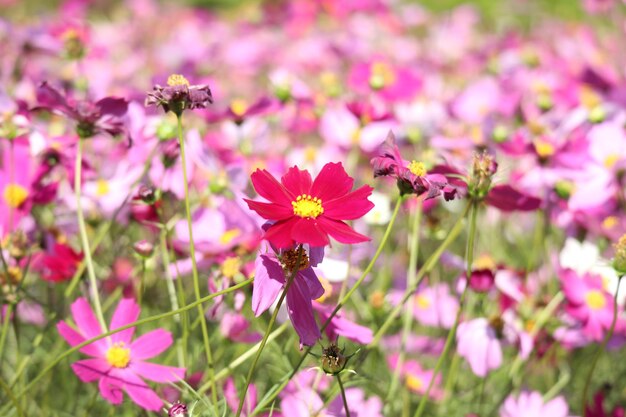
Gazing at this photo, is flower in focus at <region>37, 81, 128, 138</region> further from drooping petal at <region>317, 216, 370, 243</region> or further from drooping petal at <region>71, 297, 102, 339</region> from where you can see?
drooping petal at <region>317, 216, 370, 243</region>

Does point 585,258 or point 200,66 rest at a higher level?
point 200,66

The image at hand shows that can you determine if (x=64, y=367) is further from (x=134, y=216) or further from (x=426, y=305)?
(x=426, y=305)

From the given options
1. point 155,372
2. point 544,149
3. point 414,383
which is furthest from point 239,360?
point 544,149

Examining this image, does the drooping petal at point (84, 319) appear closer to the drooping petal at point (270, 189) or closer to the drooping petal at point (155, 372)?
the drooping petal at point (155, 372)

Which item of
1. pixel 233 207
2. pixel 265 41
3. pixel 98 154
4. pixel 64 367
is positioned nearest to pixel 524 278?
pixel 233 207

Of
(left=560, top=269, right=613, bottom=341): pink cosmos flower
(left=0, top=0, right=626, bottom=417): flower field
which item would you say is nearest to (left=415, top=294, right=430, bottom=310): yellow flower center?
(left=0, top=0, right=626, bottom=417): flower field

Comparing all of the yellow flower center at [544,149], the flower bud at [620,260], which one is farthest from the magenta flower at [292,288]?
the yellow flower center at [544,149]
